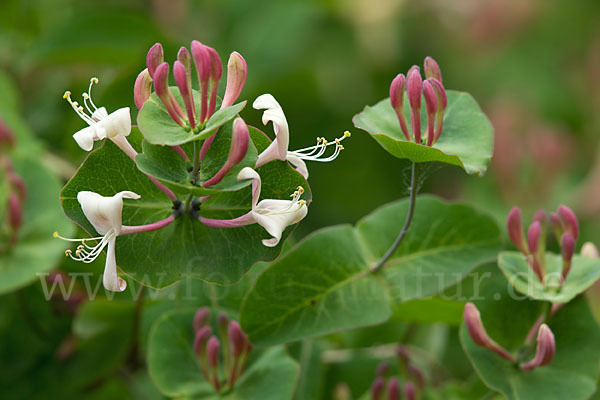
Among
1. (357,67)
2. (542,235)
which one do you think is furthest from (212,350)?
(357,67)

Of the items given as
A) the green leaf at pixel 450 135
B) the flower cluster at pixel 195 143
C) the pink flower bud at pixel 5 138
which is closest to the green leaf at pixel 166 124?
A: the flower cluster at pixel 195 143

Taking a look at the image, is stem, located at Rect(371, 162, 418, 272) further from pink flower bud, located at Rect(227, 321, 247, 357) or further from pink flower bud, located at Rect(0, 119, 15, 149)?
pink flower bud, located at Rect(0, 119, 15, 149)

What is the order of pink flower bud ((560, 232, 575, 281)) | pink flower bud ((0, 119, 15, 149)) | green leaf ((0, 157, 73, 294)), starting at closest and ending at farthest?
pink flower bud ((560, 232, 575, 281))
green leaf ((0, 157, 73, 294))
pink flower bud ((0, 119, 15, 149))

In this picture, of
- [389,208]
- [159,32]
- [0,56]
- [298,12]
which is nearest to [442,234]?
[389,208]

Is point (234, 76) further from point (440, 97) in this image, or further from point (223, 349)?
point (223, 349)

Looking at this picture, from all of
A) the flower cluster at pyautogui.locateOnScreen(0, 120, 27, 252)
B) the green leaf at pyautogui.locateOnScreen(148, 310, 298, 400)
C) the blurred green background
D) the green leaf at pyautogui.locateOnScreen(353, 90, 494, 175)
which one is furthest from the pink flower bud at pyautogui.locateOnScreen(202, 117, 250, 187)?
the blurred green background

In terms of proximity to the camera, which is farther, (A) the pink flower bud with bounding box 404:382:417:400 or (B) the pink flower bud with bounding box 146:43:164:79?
(A) the pink flower bud with bounding box 404:382:417:400
